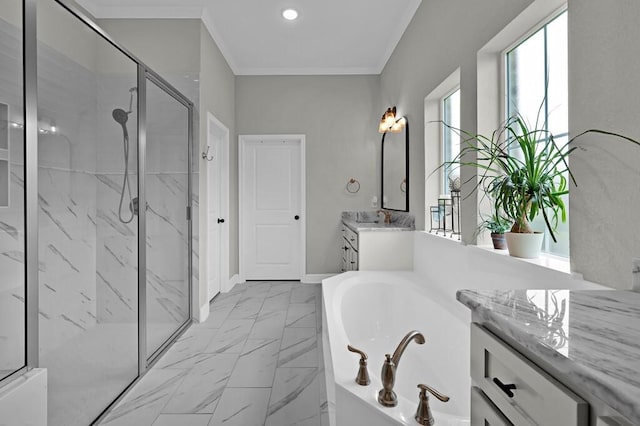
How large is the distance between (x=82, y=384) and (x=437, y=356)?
6.69 ft

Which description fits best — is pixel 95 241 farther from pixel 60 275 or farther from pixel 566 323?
pixel 566 323

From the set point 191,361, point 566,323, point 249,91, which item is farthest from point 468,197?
point 249,91

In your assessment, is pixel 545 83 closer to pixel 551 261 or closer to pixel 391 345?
pixel 551 261

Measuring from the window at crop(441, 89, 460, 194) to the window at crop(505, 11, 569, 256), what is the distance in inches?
28.6

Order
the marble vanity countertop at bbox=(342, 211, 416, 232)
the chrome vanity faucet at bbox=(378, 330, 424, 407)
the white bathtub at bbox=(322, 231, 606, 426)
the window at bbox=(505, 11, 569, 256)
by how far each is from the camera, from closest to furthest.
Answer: the chrome vanity faucet at bbox=(378, 330, 424, 407) < the white bathtub at bbox=(322, 231, 606, 426) < the window at bbox=(505, 11, 569, 256) < the marble vanity countertop at bbox=(342, 211, 416, 232)

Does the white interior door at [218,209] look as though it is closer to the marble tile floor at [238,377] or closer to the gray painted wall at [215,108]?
the gray painted wall at [215,108]

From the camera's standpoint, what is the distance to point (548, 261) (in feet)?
5.05

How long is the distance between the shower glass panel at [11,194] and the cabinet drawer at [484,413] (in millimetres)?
1581

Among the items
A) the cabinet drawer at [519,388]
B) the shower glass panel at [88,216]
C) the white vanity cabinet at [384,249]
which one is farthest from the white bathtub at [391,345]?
the shower glass panel at [88,216]

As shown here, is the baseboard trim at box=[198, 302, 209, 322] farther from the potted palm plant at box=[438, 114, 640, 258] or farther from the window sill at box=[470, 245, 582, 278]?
the potted palm plant at box=[438, 114, 640, 258]

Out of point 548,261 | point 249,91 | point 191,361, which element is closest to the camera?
point 548,261

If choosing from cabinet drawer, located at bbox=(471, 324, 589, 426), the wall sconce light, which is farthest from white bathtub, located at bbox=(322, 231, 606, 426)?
the wall sconce light

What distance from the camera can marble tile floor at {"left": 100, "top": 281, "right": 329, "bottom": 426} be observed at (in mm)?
1830

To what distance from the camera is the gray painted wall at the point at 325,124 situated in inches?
184
